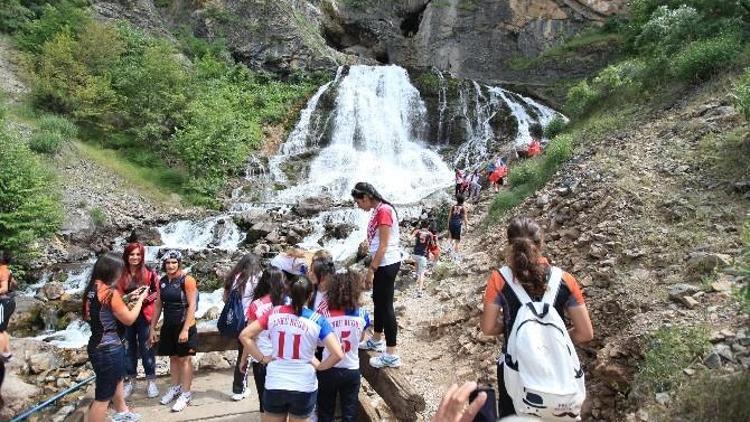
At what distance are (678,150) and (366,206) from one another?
5609mm

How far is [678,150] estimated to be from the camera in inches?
291

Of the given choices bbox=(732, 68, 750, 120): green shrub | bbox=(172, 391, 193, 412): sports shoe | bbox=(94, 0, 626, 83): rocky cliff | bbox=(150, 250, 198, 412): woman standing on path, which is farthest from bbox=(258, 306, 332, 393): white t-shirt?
bbox=(94, 0, 626, 83): rocky cliff

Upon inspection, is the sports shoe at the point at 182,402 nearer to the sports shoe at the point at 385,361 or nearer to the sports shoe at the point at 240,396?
the sports shoe at the point at 240,396

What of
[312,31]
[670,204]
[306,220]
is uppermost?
[312,31]

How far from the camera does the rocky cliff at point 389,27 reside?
29312 mm

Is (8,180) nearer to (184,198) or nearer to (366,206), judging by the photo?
(184,198)

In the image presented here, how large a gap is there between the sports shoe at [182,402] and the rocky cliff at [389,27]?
86.2ft

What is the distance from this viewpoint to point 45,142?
1733cm

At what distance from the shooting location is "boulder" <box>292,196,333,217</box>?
16983mm

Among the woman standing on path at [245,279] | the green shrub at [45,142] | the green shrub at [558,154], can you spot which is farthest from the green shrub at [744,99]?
the green shrub at [45,142]

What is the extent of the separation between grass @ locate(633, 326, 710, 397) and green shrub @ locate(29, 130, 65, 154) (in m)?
19.6

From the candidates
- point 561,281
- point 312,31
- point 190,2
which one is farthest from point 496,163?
point 190,2

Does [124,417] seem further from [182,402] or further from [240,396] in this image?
[240,396]

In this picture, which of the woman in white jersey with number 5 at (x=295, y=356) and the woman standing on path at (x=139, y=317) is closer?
the woman in white jersey with number 5 at (x=295, y=356)
